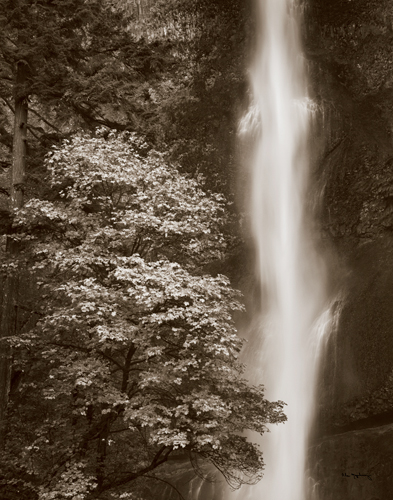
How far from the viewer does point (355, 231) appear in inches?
814

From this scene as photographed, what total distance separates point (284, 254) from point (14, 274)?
10.6 metres

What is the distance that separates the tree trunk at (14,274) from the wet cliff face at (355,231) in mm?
8289

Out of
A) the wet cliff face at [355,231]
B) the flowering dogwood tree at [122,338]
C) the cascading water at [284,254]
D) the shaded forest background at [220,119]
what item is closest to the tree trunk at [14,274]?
the shaded forest background at [220,119]

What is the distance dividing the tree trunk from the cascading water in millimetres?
7524

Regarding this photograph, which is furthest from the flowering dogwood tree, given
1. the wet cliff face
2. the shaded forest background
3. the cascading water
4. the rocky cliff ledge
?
the cascading water

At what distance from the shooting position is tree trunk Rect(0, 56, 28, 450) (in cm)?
1249

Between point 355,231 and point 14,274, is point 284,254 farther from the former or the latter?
point 14,274

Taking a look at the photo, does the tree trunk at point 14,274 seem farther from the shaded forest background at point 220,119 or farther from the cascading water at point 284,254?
the cascading water at point 284,254

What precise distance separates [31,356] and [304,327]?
9349mm

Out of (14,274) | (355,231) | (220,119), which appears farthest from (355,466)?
(220,119)

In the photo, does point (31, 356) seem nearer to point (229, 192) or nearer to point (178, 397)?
point (178, 397)

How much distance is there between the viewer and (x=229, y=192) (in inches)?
897

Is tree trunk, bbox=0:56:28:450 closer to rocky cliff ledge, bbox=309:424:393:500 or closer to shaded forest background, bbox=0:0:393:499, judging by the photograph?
shaded forest background, bbox=0:0:393:499

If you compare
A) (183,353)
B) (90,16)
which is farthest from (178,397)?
(90,16)
